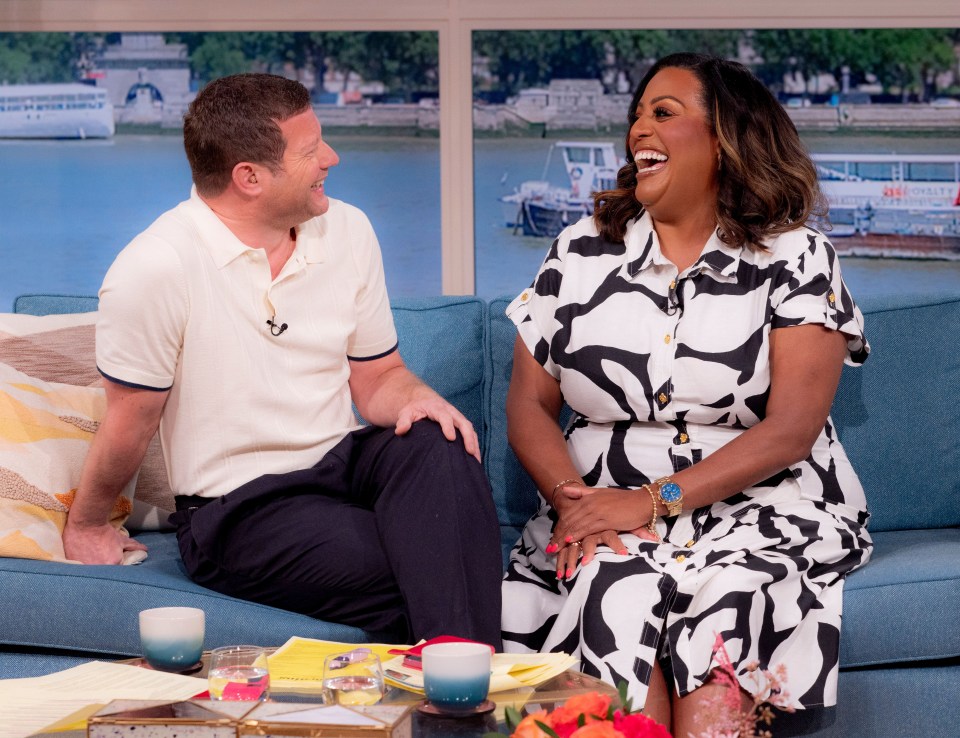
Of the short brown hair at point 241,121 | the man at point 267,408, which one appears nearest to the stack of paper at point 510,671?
the man at point 267,408

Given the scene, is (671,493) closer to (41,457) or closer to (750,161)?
(750,161)

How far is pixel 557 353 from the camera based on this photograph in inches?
90.9

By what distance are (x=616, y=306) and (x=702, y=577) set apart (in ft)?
1.84

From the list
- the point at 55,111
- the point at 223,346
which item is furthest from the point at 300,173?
the point at 55,111

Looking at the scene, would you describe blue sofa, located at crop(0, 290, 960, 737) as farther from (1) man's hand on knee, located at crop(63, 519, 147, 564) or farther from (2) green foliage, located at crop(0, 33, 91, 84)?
(2) green foliage, located at crop(0, 33, 91, 84)

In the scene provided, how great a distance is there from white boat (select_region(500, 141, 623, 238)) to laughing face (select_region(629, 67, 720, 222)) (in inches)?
52.2

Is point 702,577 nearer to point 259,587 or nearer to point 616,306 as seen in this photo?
point 616,306

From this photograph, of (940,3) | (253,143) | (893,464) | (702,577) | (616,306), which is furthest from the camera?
(940,3)

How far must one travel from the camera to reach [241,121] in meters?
2.11

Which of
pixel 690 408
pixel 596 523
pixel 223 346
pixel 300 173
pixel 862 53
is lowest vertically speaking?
pixel 596 523

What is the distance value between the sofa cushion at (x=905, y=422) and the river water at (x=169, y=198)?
4.43 ft

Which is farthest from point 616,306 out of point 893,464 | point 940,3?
point 940,3

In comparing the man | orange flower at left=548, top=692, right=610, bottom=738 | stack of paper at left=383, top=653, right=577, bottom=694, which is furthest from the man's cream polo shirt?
orange flower at left=548, top=692, right=610, bottom=738

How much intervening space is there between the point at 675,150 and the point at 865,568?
83cm
